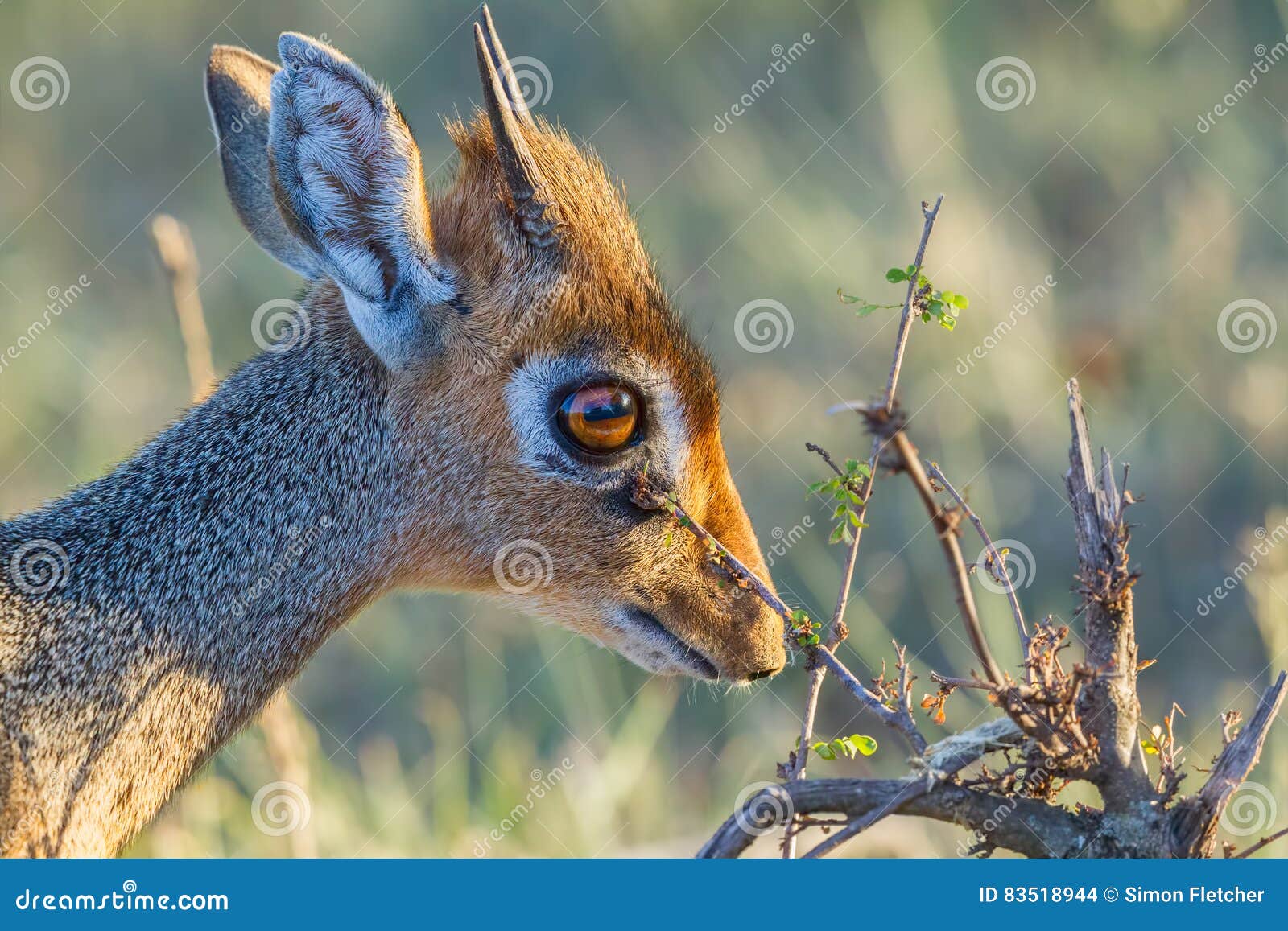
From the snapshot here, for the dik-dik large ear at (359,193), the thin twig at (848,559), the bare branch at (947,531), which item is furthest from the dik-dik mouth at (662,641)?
the bare branch at (947,531)

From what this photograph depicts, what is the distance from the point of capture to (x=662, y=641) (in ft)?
12.2

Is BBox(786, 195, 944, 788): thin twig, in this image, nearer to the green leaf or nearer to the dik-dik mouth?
the green leaf

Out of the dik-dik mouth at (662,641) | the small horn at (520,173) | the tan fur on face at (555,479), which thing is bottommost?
the dik-dik mouth at (662,641)

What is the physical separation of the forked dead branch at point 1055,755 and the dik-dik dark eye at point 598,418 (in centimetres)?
81

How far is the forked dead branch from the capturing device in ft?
8.91

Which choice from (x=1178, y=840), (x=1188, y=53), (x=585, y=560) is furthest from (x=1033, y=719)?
(x=1188, y=53)

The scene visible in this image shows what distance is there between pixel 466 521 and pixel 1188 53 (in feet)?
21.6

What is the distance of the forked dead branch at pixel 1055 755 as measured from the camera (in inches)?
107

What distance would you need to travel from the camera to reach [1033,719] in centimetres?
275

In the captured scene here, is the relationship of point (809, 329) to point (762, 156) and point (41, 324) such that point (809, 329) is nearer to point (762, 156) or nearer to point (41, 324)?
point (762, 156)

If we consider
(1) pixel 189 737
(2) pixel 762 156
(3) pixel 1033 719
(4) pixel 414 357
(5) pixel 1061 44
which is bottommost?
(1) pixel 189 737

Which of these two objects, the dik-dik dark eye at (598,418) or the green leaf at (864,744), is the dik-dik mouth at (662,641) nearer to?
the dik-dik dark eye at (598,418)

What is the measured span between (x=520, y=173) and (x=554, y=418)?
69 cm

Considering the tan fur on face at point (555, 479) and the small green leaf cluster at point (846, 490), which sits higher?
the small green leaf cluster at point (846, 490)
